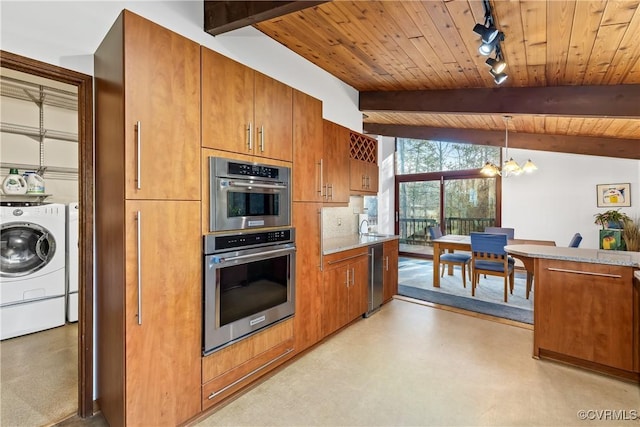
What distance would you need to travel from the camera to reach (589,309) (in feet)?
8.02

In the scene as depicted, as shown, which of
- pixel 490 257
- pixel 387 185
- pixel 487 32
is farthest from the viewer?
pixel 387 185

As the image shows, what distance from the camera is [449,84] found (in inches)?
135

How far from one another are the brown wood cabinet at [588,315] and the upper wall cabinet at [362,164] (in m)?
2.07

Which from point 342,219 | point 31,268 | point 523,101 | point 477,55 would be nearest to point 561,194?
point 523,101

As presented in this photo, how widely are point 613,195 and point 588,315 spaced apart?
373 centimetres

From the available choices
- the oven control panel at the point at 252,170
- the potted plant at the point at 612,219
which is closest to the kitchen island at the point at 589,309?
the oven control panel at the point at 252,170

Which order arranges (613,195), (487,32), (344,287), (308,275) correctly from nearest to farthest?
(487,32) → (308,275) → (344,287) → (613,195)

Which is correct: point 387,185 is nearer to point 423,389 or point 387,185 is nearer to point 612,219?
point 612,219

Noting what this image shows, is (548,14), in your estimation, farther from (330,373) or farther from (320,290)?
(330,373)

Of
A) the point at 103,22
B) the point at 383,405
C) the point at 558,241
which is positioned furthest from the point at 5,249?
the point at 558,241

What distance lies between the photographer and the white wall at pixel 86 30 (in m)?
1.63

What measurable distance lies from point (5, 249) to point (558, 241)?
7.86 m

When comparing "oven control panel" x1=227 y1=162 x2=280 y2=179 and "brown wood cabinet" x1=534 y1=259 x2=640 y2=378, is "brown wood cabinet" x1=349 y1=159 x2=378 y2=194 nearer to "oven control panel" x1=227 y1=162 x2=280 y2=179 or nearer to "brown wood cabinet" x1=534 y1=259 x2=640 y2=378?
"oven control panel" x1=227 y1=162 x2=280 y2=179

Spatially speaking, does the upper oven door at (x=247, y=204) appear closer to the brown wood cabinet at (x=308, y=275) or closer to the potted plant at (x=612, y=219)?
the brown wood cabinet at (x=308, y=275)
